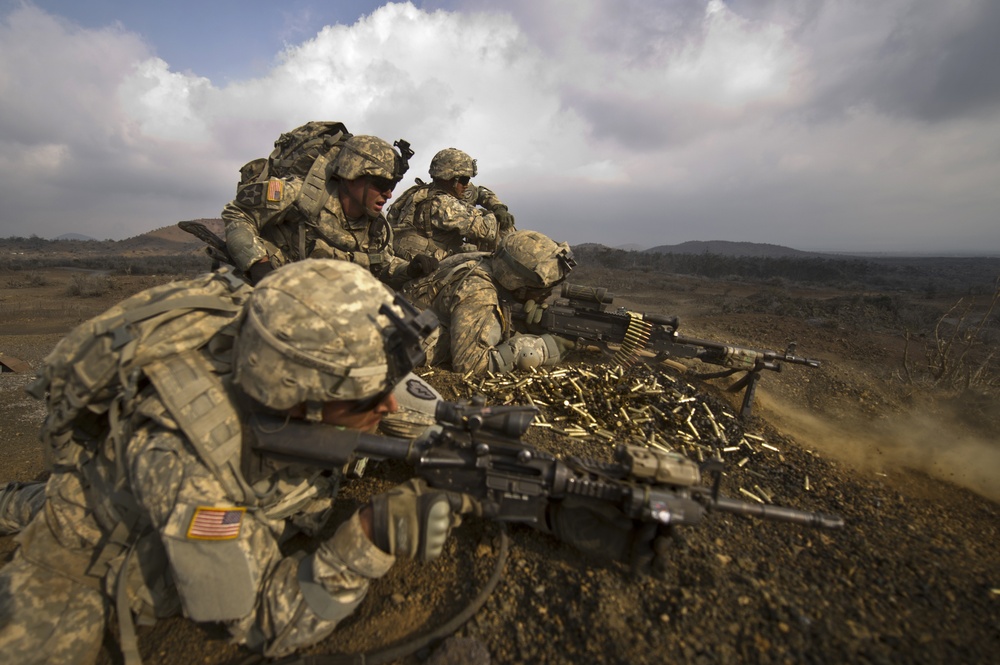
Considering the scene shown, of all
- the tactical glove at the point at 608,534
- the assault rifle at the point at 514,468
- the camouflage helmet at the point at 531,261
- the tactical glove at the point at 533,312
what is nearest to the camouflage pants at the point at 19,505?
the assault rifle at the point at 514,468

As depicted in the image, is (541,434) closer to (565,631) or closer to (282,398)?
(565,631)

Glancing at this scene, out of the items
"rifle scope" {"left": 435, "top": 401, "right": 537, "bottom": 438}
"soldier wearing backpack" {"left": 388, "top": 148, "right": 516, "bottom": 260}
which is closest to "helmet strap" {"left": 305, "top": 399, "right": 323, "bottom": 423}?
"rifle scope" {"left": 435, "top": 401, "right": 537, "bottom": 438}

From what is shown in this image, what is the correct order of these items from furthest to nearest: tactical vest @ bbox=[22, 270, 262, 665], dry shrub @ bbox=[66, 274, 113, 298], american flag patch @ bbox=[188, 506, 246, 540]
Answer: dry shrub @ bbox=[66, 274, 113, 298]
tactical vest @ bbox=[22, 270, 262, 665]
american flag patch @ bbox=[188, 506, 246, 540]

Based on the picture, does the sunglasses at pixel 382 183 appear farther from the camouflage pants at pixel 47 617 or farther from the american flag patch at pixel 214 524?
the camouflage pants at pixel 47 617

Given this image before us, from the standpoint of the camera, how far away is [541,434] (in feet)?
14.8

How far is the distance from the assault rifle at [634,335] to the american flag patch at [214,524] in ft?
15.0

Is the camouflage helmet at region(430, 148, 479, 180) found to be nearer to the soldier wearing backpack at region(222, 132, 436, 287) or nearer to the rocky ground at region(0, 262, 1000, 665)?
the soldier wearing backpack at region(222, 132, 436, 287)

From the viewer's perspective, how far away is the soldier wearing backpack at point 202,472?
2.35 m

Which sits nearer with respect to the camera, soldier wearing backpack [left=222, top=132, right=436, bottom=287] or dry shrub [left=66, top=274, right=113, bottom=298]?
soldier wearing backpack [left=222, top=132, right=436, bottom=287]

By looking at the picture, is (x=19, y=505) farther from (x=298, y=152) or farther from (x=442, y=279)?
(x=298, y=152)

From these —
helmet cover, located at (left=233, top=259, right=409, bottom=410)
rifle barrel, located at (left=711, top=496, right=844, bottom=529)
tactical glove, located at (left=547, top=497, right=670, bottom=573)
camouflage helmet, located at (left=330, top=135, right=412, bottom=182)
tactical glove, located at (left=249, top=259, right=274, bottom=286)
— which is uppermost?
camouflage helmet, located at (left=330, top=135, right=412, bottom=182)

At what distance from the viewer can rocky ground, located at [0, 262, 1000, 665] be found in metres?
2.45

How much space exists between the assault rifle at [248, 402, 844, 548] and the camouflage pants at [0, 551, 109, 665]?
58.6 inches

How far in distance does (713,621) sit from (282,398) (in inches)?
108
